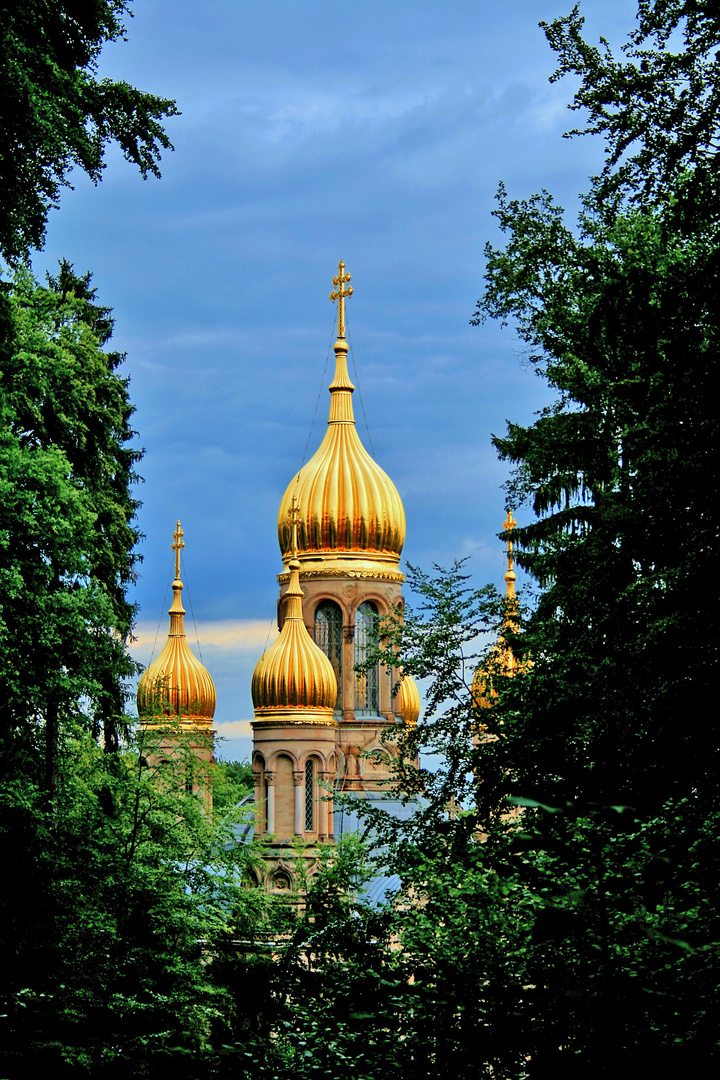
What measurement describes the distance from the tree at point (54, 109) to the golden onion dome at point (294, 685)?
90.2 ft

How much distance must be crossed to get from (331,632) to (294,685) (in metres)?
6.34

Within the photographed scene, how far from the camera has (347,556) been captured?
4809 centimetres

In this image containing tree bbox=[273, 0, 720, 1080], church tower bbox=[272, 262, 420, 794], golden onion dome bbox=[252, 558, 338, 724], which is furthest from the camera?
church tower bbox=[272, 262, 420, 794]

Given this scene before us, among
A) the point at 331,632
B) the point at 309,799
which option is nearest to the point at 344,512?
the point at 331,632

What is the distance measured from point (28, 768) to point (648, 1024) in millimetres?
11208

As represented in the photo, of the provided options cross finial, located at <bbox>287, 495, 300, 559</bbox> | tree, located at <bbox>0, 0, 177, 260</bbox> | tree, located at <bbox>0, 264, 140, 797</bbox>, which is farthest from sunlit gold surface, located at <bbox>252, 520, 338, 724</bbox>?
tree, located at <bbox>0, 0, 177, 260</bbox>

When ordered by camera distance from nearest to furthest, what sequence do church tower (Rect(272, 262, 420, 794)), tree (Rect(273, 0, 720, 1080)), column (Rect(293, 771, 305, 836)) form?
tree (Rect(273, 0, 720, 1080)) → column (Rect(293, 771, 305, 836)) → church tower (Rect(272, 262, 420, 794))

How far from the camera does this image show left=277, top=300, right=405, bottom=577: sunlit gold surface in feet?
158

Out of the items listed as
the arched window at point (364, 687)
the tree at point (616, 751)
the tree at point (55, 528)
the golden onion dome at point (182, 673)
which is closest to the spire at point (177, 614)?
the golden onion dome at point (182, 673)

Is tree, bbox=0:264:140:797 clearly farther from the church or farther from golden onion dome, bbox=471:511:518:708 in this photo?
the church

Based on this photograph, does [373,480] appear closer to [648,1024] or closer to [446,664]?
[446,664]

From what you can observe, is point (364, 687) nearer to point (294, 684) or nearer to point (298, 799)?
point (294, 684)

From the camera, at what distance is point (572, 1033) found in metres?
11.4

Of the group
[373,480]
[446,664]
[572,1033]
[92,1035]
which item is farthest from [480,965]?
[373,480]
